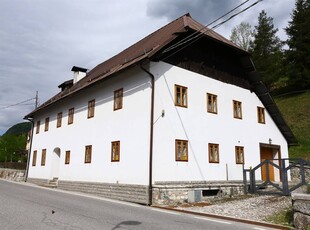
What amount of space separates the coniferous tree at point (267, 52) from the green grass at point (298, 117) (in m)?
3.63

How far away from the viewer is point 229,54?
733 inches

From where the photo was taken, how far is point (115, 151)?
1557cm

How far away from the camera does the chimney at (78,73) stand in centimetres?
2578

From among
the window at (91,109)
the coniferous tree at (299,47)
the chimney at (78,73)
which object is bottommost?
the window at (91,109)

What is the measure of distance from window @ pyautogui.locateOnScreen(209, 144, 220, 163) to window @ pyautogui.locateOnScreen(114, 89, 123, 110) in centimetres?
529

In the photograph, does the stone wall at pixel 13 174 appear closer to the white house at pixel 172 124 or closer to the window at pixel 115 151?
the white house at pixel 172 124

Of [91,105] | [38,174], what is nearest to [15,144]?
[38,174]

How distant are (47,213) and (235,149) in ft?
37.5

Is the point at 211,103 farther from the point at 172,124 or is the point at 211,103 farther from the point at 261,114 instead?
the point at 261,114

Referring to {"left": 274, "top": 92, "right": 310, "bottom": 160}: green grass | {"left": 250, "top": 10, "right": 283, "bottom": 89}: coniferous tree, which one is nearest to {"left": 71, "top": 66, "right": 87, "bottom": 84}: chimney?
{"left": 274, "top": 92, "right": 310, "bottom": 160}: green grass

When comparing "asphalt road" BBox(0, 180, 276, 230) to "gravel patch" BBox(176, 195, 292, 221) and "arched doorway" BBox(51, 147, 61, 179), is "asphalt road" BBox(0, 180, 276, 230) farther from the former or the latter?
"arched doorway" BBox(51, 147, 61, 179)

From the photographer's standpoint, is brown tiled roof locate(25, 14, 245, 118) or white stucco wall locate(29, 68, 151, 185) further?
brown tiled roof locate(25, 14, 245, 118)

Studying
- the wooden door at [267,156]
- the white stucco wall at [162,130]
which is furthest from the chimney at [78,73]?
the wooden door at [267,156]

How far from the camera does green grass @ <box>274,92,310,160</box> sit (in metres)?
28.3
